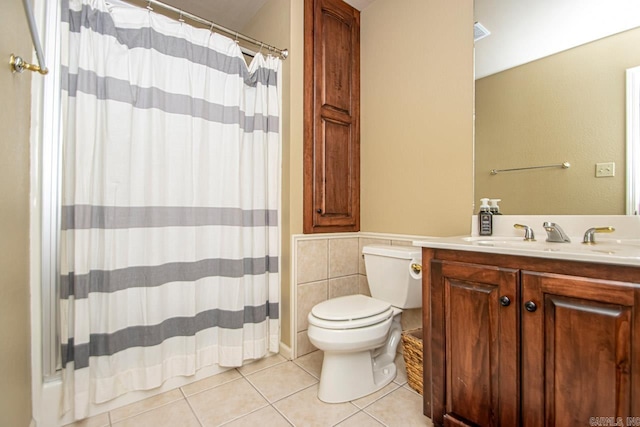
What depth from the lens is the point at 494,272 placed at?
1.06m

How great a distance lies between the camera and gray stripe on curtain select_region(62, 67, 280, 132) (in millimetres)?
1370

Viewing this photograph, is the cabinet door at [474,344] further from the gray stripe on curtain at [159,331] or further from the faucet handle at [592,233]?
the gray stripe on curtain at [159,331]

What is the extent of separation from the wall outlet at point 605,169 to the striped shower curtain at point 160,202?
5.30ft

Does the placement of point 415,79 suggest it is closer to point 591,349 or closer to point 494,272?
point 494,272

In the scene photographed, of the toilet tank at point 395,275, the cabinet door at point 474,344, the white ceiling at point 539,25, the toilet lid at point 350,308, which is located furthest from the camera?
the toilet tank at point 395,275

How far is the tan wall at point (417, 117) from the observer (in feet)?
5.53

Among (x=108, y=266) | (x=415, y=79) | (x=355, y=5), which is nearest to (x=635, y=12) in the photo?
(x=415, y=79)

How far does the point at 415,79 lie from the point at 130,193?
176 centimetres

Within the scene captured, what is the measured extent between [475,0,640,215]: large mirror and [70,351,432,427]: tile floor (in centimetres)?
113

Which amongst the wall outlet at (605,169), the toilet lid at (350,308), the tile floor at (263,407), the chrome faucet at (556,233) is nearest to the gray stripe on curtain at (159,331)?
the tile floor at (263,407)

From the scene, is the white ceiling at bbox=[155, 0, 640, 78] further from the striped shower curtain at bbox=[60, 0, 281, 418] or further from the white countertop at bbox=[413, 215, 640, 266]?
the striped shower curtain at bbox=[60, 0, 281, 418]

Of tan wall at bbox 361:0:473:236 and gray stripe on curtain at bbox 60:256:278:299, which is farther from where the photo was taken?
tan wall at bbox 361:0:473:236

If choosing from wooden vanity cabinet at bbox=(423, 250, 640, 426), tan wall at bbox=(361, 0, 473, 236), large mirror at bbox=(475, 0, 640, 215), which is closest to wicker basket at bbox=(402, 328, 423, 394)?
wooden vanity cabinet at bbox=(423, 250, 640, 426)

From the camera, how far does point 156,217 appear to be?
5.10 feet
